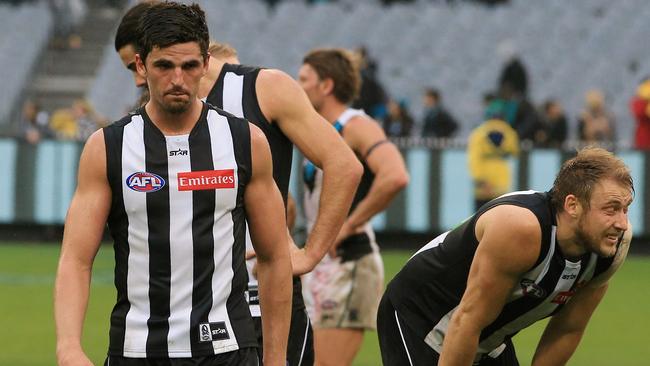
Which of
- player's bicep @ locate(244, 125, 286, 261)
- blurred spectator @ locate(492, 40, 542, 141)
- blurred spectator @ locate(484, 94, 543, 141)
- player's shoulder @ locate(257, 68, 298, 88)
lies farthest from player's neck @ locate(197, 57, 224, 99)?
blurred spectator @ locate(484, 94, 543, 141)

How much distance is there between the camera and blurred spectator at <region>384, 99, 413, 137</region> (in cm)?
2095

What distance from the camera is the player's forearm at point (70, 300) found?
4.17 m

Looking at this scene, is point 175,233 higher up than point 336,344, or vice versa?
point 175,233

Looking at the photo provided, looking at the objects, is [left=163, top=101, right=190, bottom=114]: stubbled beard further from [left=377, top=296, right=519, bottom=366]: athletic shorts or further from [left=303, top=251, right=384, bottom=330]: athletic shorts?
[left=303, top=251, right=384, bottom=330]: athletic shorts

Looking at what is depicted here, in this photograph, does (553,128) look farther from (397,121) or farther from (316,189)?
(316,189)

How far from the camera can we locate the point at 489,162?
16.6 m

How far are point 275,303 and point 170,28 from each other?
105 cm

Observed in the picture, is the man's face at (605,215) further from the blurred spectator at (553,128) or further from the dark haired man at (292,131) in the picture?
the blurred spectator at (553,128)

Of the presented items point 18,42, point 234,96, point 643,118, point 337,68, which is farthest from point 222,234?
point 18,42

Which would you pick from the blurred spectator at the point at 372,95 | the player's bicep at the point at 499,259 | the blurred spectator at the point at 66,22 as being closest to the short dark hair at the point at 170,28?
the player's bicep at the point at 499,259

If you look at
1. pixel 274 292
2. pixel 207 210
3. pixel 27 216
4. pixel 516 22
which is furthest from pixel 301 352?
pixel 516 22

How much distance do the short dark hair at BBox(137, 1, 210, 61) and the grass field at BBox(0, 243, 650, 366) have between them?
5669mm

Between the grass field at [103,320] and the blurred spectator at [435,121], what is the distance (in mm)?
3438

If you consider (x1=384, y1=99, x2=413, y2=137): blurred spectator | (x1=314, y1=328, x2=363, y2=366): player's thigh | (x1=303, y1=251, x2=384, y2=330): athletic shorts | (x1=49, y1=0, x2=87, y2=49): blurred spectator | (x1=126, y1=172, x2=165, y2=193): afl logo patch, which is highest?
(x1=49, y1=0, x2=87, y2=49): blurred spectator
